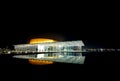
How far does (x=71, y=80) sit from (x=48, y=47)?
26226 millimetres

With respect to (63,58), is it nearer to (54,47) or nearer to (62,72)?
(62,72)

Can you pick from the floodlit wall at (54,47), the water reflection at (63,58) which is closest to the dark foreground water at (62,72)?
the water reflection at (63,58)

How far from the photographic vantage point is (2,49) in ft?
106

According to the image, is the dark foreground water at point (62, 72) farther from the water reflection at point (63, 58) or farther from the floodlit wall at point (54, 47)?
the floodlit wall at point (54, 47)

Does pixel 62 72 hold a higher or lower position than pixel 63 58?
lower

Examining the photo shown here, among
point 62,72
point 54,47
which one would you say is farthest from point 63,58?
point 54,47

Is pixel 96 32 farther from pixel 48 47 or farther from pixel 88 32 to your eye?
pixel 48 47

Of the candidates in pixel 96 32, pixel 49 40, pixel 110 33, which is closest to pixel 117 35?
pixel 110 33

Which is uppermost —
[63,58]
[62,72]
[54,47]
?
[54,47]

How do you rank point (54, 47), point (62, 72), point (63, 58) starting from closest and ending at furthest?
point (62, 72)
point (63, 58)
point (54, 47)

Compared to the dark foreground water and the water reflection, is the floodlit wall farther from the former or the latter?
the dark foreground water

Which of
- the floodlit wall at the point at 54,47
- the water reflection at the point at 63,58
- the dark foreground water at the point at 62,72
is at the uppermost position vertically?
the floodlit wall at the point at 54,47

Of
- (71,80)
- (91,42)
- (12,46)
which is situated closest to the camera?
(71,80)

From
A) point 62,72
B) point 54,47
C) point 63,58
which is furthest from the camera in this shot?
point 54,47
